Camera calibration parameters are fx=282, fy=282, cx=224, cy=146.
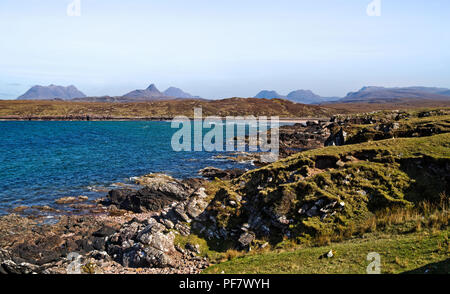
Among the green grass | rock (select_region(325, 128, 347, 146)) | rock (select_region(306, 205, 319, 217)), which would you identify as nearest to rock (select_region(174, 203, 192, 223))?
the green grass

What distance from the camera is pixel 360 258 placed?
484 inches

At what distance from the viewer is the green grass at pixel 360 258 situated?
11000 millimetres

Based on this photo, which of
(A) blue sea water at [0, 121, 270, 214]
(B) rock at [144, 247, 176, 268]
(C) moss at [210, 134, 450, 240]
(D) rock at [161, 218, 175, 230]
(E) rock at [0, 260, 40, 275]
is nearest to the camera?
(E) rock at [0, 260, 40, 275]

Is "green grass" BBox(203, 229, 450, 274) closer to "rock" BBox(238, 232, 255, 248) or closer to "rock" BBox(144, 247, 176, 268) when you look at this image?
"rock" BBox(238, 232, 255, 248)

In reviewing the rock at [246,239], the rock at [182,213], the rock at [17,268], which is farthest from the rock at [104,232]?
the rock at [246,239]

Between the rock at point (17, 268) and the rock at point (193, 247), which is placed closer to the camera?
the rock at point (17, 268)

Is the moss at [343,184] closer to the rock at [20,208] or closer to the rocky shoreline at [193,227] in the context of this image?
the rocky shoreline at [193,227]

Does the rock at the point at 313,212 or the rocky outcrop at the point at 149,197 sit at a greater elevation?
the rock at the point at 313,212

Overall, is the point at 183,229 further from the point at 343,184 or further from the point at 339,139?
the point at 339,139

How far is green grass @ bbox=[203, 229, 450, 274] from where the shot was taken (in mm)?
11000

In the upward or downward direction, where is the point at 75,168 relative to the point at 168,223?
downward

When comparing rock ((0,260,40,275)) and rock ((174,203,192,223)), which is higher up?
rock ((174,203,192,223))

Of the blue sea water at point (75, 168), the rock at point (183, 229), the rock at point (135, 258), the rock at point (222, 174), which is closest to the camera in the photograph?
the rock at point (135, 258)

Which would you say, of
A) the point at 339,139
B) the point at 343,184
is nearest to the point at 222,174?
the point at 339,139
